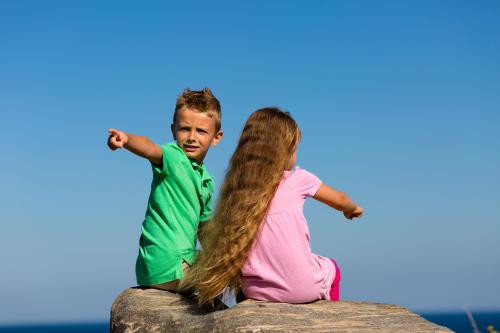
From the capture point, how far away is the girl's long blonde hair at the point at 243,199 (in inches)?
217

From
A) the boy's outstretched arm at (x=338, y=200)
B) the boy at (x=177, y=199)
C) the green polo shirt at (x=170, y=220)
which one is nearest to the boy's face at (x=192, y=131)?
the boy at (x=177, y=199)

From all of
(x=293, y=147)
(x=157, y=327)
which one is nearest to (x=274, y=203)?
(x=293, y=147)

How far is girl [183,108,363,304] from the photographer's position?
548 cm

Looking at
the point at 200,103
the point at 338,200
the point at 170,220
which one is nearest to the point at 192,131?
the point at 200,103

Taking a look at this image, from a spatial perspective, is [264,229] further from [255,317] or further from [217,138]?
[217,138]

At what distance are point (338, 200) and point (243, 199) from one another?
99 cm

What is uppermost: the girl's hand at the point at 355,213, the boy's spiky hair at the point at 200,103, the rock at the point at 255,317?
the boy's spiky hair at the point at 200,103

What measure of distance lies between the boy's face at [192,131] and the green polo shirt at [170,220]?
0.13 m

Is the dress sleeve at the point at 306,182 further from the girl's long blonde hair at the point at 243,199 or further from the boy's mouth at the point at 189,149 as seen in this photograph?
the boy's mouth at the point at 189,149

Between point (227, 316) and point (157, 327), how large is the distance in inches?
28.8

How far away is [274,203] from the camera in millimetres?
5609

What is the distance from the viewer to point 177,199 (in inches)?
241

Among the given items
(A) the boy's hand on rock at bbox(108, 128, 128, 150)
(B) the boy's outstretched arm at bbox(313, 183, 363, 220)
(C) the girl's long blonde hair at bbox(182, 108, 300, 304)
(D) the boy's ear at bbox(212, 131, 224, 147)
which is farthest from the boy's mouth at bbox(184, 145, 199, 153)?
(B) the boy's outstretched arm at bbox(313, 183, 363, 220)

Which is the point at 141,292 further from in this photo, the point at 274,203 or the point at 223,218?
the point at 274,203
